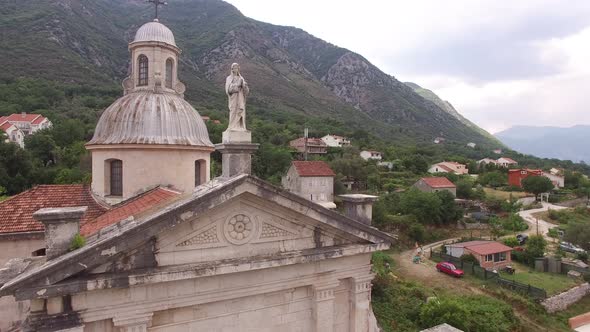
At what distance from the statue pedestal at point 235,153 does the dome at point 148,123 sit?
674 cm

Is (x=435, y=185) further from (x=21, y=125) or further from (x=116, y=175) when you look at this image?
(x=21, y=125)

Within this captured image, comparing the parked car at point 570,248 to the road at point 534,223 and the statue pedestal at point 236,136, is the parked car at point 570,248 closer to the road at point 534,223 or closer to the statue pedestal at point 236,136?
the road at point 534,223

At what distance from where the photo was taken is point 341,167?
69.1m

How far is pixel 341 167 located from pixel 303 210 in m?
60.3

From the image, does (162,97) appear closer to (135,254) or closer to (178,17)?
(135,254)

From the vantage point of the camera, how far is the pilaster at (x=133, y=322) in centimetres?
744

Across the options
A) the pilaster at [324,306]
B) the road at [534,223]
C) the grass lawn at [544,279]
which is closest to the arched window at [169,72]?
the pilaster at [324,306]

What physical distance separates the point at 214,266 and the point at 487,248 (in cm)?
4134

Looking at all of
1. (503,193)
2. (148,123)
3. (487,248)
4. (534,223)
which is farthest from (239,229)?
(503,193)

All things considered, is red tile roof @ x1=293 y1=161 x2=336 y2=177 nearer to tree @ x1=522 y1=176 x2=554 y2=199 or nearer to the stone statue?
the stone statue

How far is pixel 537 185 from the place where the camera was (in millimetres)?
74062

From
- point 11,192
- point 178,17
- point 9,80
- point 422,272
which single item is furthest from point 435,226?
point 178,17

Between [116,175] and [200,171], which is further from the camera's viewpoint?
[200,171]

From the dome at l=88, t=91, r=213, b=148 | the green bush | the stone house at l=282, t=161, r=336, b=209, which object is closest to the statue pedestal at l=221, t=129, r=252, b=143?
the dome at l=88, t=91, r=213, b=148
